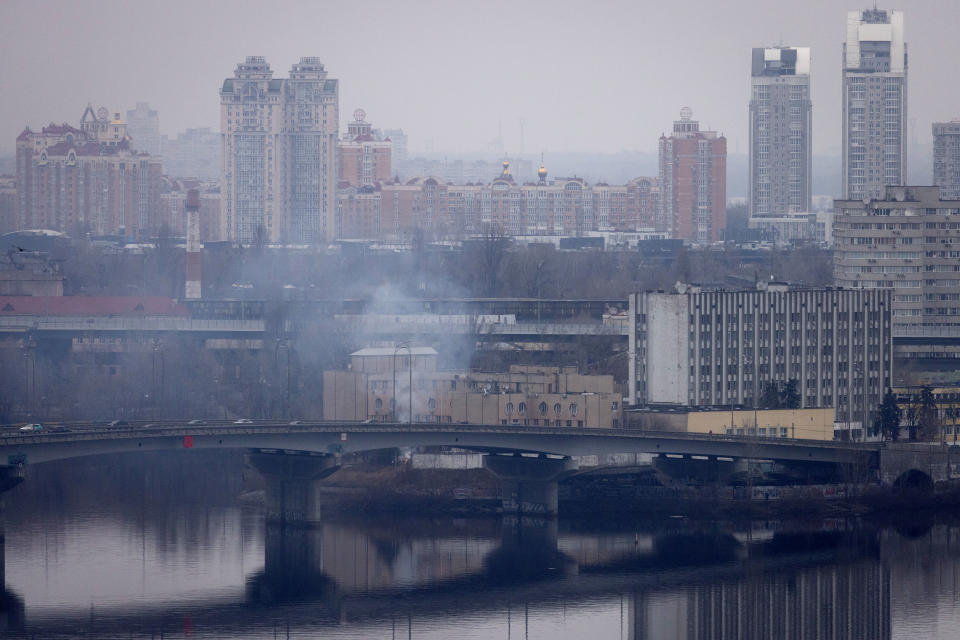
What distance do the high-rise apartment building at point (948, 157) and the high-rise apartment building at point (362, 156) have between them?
29697 mm

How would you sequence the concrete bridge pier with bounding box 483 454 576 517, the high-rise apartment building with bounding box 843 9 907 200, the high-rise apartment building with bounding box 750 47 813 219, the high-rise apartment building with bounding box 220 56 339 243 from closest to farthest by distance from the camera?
the concrete bridge pier with bounding box 483 454 576 517 → the high-rise apartment building with bounding box 843 9 907 200 → the high-rise apartment building with bounding box 220 56 339 243 → the high-rise apartment building with bounding box 750 47 813 219

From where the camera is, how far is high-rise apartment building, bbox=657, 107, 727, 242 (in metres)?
86.1

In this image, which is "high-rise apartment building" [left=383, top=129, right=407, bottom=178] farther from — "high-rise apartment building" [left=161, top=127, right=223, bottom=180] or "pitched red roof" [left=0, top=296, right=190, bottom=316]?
"pitched red roof" [left=0, top=296, right=190, bottom=316]

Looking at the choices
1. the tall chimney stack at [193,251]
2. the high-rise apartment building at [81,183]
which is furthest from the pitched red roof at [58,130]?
the tall chimney stack at [193,251]

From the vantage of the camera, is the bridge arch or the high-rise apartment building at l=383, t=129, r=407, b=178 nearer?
the bridge arch

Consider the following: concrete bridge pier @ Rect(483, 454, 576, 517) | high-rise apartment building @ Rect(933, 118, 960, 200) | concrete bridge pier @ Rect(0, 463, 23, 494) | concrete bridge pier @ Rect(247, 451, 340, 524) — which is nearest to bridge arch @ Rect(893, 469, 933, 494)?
concrete bridge pier @ Rect(483, 454, 576, 517)

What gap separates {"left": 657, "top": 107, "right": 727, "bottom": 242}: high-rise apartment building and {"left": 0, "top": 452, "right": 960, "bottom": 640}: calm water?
59352mm

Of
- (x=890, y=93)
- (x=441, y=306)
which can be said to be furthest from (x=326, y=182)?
(x=441, y=306)

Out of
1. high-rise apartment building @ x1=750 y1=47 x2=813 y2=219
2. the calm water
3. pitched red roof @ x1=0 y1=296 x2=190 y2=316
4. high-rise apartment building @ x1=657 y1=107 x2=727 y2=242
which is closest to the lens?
the calm water

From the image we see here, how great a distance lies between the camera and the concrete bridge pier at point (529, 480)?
2733 cm

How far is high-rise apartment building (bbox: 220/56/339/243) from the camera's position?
81.1m

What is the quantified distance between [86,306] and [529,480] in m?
21.8

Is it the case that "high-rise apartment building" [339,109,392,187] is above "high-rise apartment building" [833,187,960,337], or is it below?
above

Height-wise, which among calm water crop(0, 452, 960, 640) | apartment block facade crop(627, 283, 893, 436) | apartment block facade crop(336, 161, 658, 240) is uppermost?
apartment block facade crop(336, 161, 658, 240)
